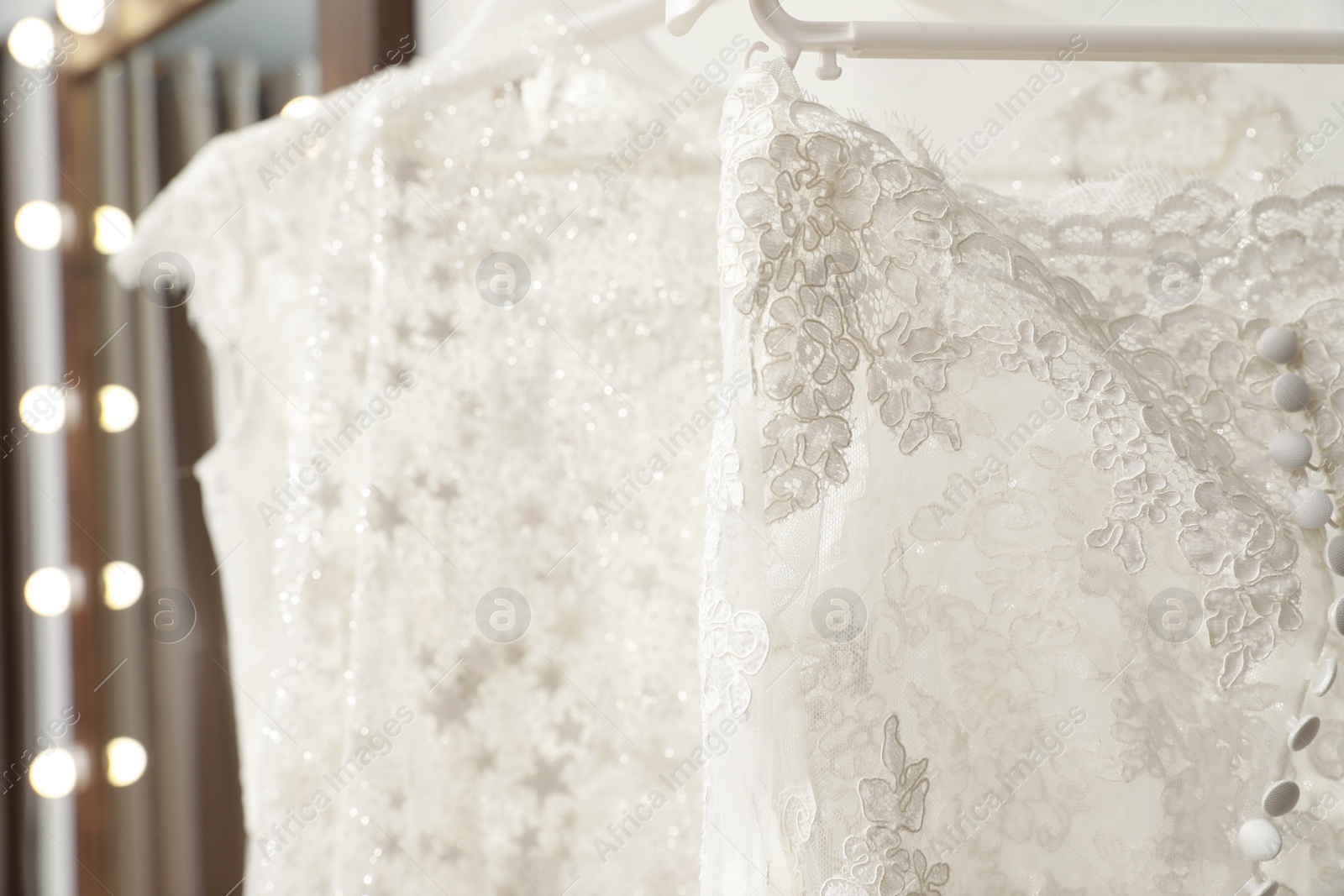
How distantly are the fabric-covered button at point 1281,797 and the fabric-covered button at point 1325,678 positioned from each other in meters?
0.06

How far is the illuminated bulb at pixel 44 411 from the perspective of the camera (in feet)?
4.04

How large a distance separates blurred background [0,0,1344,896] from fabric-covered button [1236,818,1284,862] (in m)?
1.13

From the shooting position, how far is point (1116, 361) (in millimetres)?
560

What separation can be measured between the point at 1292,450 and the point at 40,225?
1.41 m

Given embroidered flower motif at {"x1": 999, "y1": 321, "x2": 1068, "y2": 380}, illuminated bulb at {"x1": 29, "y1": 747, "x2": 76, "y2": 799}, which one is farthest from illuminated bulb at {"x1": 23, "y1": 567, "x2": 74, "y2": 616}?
embroidered flower motif at {"x1": 999, "y1": 321, "x2": 1068, "y2": 380}

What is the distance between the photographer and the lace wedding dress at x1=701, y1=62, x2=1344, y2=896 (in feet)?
1.58

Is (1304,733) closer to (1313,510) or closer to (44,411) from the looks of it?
(1313,510)

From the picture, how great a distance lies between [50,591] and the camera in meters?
1.24

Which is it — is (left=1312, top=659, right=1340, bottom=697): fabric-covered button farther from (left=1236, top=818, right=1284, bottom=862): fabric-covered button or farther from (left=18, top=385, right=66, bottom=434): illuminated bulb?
(left=18, top=385, right=66, bottom=434): illuminated bulb

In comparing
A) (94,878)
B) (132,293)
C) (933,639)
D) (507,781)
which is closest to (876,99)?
(933,639)

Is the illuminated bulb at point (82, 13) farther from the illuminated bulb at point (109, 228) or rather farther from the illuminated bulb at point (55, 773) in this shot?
the illuminated bulb at point (55, 773)

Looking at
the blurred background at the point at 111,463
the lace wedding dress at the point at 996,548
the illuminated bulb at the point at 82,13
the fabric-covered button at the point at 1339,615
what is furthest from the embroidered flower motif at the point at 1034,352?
the illuminated bulb at the point at 82,13

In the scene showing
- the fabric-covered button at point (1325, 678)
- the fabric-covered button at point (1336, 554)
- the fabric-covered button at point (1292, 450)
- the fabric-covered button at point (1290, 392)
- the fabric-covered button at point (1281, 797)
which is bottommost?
the fabric-covered button at point (1281, 797)

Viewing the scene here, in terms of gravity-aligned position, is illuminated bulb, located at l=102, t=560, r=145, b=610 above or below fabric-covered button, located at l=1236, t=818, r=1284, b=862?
above
